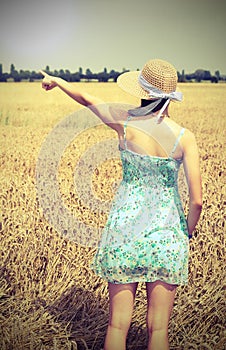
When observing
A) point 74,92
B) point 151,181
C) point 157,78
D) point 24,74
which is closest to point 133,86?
point 157,78

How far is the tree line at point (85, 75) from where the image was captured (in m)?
3.31

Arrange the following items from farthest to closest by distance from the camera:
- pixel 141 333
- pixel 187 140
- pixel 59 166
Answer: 1. pixel 59 166
2. pixel 141 333
3. pixel 187 140

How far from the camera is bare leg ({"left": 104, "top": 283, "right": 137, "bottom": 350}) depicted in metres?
2.14

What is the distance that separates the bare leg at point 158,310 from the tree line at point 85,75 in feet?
5.08

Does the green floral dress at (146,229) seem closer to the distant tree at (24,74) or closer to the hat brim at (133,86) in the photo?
the hat brim at (133,86)

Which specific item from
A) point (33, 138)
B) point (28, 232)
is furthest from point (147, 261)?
point (33, 138)

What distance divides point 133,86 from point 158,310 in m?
0.83

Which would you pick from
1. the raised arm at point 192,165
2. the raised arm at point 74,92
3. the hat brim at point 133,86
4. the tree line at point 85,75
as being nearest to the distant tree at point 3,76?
the tree line at point 85,75

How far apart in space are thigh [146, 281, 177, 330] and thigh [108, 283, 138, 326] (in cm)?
7

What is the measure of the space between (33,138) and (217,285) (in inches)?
64.7

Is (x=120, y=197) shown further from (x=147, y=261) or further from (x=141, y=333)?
(x=141, y=333)

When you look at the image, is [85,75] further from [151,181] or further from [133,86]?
[151,181]

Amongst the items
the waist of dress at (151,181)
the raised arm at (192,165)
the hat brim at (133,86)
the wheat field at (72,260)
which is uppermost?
the hat brim at (133,86)

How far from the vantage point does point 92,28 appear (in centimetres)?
319
